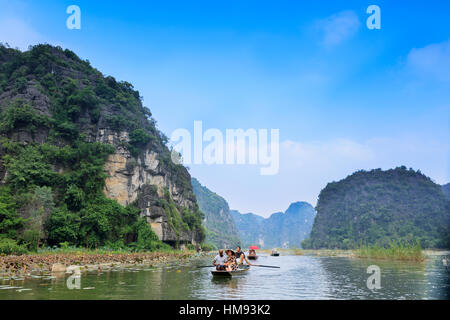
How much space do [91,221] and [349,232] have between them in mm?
76140

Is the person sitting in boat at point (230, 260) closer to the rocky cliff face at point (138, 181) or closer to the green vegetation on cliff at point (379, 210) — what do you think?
the rocky cliff face at point (138, 181)

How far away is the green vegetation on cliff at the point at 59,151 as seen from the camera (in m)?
27.8

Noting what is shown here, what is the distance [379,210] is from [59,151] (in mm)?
83983

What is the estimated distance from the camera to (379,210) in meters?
89.6

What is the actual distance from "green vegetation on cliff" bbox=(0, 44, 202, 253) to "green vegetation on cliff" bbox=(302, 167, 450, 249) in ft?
203

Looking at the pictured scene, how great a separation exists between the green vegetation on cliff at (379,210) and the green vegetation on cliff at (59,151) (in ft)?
203

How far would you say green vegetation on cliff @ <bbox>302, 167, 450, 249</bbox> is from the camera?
3127 inches

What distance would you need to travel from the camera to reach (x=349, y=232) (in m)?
89.1

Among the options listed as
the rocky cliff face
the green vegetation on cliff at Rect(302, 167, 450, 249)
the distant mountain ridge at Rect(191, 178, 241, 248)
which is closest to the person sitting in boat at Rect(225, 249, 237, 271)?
the rocky cliff face

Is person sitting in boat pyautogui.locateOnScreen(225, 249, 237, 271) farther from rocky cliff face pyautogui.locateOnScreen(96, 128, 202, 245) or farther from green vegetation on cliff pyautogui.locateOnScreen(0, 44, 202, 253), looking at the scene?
rocky cliff face pyautogui.locateOnScreen(96, 128, 202, 245)

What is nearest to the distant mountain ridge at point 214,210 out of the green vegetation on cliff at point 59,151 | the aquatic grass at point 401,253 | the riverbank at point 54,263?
the green vegetation on cliff at point 59,151

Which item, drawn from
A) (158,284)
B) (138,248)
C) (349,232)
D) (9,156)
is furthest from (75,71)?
(349,232)

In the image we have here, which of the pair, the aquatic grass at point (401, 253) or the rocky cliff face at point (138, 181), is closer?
the aquatic grass at point (401, 253)
